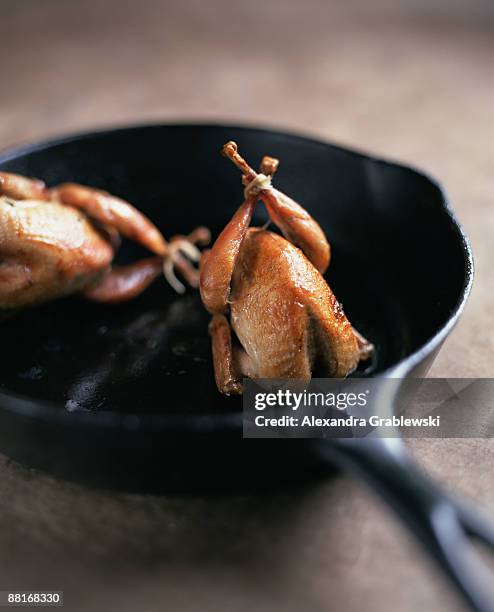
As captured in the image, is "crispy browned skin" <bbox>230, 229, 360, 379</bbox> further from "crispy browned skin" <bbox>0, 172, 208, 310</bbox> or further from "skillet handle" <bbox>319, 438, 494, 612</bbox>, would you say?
"crispy browned skin" <bbox>0, 172, 208, 310</bbox>

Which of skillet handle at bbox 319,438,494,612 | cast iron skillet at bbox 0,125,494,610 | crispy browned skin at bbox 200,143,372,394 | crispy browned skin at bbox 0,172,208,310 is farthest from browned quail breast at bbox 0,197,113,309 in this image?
skillet handle at bbox 319,438,494,612

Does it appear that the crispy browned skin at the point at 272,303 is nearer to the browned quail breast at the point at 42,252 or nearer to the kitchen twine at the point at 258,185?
the kitchen twine at the point at 258,185

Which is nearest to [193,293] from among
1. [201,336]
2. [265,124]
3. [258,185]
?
[201,336]

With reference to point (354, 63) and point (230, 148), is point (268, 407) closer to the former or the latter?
point (230, 148)

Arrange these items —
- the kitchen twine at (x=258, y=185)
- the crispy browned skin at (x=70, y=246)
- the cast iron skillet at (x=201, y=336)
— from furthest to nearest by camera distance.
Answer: the crispy browned skin at (x=70, y=246)
the kitchen twine at (x=258, y=185)
the cast iron skillet at (x=201, y=336)

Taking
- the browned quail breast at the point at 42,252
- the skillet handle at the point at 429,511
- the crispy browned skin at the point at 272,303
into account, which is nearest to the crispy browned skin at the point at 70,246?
the browned quail breast at the point at 42,252

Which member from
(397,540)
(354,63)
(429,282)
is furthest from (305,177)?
(354,63)

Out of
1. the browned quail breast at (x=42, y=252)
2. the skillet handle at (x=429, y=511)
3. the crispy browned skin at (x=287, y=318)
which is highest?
the browned quail breast at (x=42, y=252)
